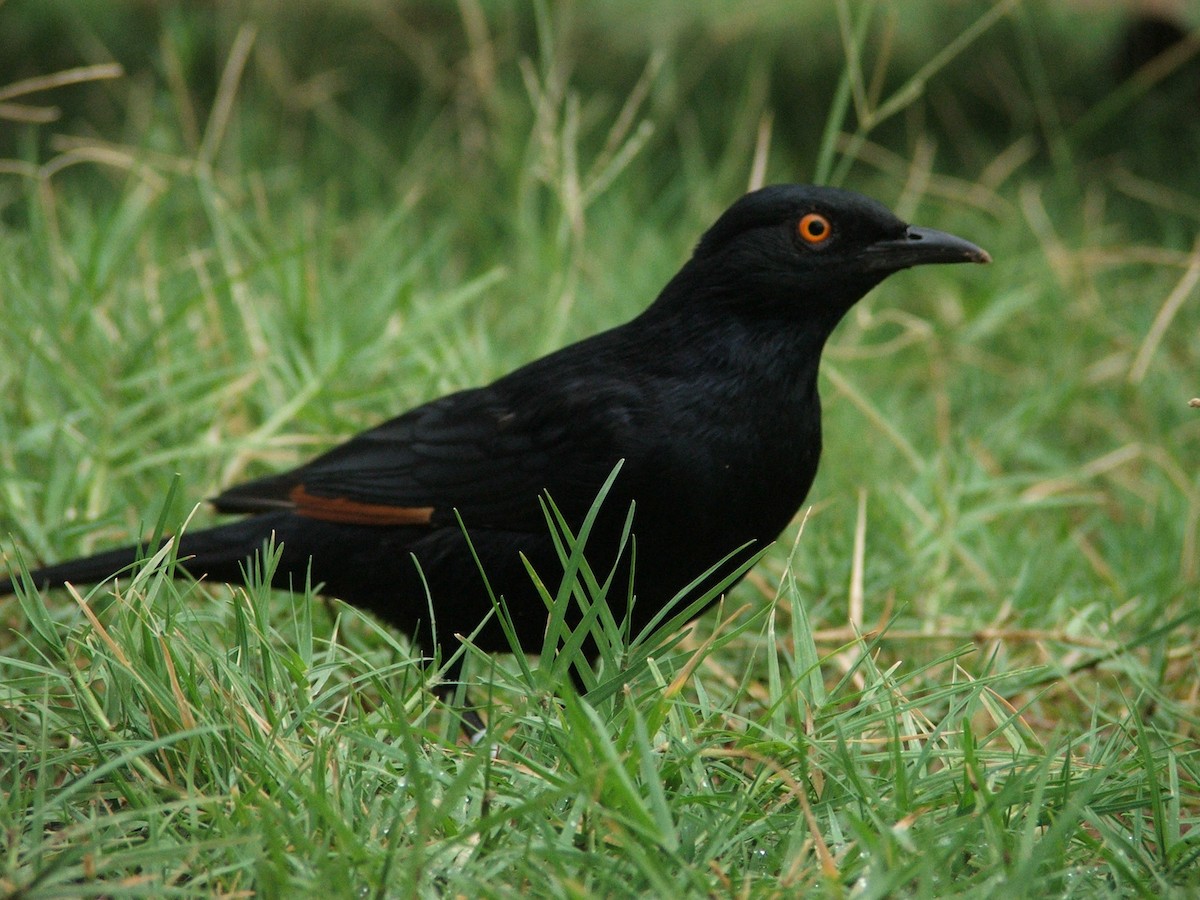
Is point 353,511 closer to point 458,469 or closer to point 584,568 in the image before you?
point 458,469

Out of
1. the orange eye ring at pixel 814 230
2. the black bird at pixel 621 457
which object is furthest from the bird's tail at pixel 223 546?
the orange eye ring at pixel 814 230

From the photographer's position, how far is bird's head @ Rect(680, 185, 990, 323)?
118 inches

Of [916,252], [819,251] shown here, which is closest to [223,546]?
[819,251]

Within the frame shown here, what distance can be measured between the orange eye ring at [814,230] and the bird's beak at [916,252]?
3.9 inches

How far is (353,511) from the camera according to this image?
3199 mm

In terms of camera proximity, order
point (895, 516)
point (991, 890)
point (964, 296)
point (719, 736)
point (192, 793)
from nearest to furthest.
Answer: point (991, 890), point (192, 793), point (719, 736), point (895, 516), point (964, 296)

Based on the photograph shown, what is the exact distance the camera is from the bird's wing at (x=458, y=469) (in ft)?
9.84

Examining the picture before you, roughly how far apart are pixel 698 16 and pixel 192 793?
4870 millimetres

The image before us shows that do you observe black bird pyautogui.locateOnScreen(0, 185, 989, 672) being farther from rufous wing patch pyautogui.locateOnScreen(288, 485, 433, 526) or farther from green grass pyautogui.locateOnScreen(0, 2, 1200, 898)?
green grass pyautogui.locateOnScreen(0, 2, 1200, 898)

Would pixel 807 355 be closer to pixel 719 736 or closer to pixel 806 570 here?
pixel 806 570

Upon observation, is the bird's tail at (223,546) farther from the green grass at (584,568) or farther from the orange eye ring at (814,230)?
the orange eye ring at (814,230)

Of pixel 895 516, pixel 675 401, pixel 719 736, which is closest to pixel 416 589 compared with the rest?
pixel 675 401

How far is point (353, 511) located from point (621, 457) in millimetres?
721

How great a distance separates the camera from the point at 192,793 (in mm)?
2094
